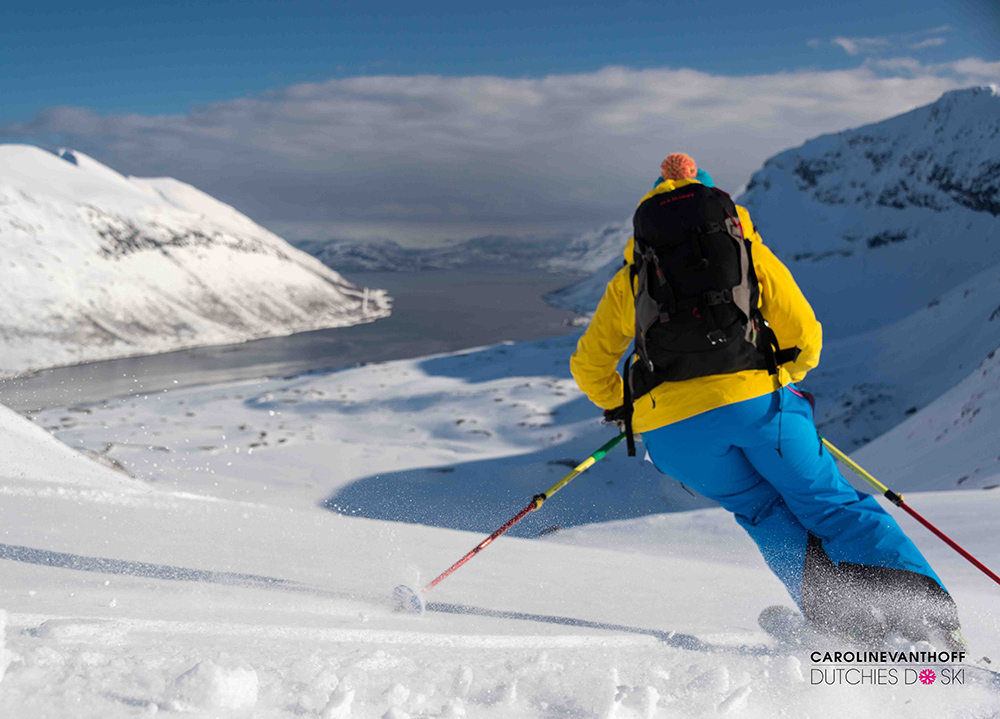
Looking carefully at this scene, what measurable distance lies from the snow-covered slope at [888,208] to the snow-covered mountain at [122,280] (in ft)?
278

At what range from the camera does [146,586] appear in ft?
8.51

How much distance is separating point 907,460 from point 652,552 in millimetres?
9842

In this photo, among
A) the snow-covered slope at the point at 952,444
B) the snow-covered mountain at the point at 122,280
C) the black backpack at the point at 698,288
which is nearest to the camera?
the black backpack at the point at 698,288

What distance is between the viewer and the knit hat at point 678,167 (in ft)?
9.15

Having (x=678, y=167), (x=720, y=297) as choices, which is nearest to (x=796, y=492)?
(x=720, y=297)

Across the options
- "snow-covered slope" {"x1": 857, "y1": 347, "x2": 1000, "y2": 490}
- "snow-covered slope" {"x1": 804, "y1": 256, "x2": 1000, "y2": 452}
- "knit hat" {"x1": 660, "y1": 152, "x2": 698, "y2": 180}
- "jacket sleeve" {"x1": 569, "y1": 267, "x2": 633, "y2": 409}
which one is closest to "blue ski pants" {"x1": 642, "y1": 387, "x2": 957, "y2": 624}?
"jacket sleeve" {"x1": 569, "y1": 267, "x2": 633, "y2": 409}

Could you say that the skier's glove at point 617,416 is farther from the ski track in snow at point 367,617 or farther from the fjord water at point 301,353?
the fjord water at point 301,353

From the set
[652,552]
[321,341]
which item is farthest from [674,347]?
[321,341]

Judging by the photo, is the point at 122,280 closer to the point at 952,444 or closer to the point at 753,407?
the point at 952,444

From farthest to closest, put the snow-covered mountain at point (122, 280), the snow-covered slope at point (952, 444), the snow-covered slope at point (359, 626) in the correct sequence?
the snow-covered mountain at point (122, 280)
the snow-covered slope at point (952, 444)
the snow-covered slope at point (359, 626)

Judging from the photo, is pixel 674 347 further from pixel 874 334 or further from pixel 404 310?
pixel 404 310

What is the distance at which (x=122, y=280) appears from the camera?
10962cm

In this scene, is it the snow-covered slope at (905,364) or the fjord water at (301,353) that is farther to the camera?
the fjord water at (301,353)

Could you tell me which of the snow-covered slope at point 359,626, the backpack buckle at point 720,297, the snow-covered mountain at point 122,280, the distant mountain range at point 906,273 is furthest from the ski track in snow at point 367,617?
the snow-covered mountain at point 122,280
